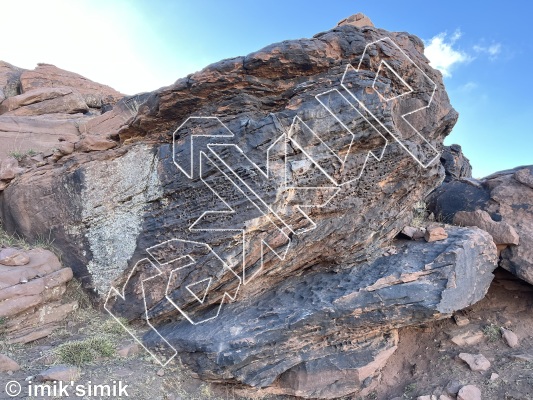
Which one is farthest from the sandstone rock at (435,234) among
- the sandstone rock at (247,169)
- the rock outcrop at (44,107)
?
the rock outcrop at (44,107)

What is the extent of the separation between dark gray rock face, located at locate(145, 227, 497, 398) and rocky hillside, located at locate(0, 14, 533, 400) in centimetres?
3

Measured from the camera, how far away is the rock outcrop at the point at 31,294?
18.5 ft

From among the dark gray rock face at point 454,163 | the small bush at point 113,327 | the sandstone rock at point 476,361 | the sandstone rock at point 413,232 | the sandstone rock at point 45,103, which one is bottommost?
the small bush at point 113,327

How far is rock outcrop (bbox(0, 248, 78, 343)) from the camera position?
5.64 meters

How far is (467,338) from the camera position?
688 cm

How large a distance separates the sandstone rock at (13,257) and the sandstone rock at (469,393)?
7.37 metres

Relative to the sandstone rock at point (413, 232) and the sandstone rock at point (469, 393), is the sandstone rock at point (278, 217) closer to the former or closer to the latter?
the sandstone rock at point (413, 232)

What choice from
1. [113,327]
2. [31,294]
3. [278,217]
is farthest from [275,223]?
[31,294]

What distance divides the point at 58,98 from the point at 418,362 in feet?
39.0

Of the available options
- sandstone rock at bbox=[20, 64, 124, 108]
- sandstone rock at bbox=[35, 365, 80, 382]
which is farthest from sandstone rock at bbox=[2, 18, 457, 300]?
sandstone rock at bbox=[20, 64, 124, 108]

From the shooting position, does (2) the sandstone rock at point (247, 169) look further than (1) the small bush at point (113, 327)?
No

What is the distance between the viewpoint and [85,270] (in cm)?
657

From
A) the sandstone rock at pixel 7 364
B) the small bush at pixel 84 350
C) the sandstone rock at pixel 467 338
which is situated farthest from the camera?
the sandstone rock at pixel 467 338

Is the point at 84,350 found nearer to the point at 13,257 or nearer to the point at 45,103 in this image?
the point at 13,257
